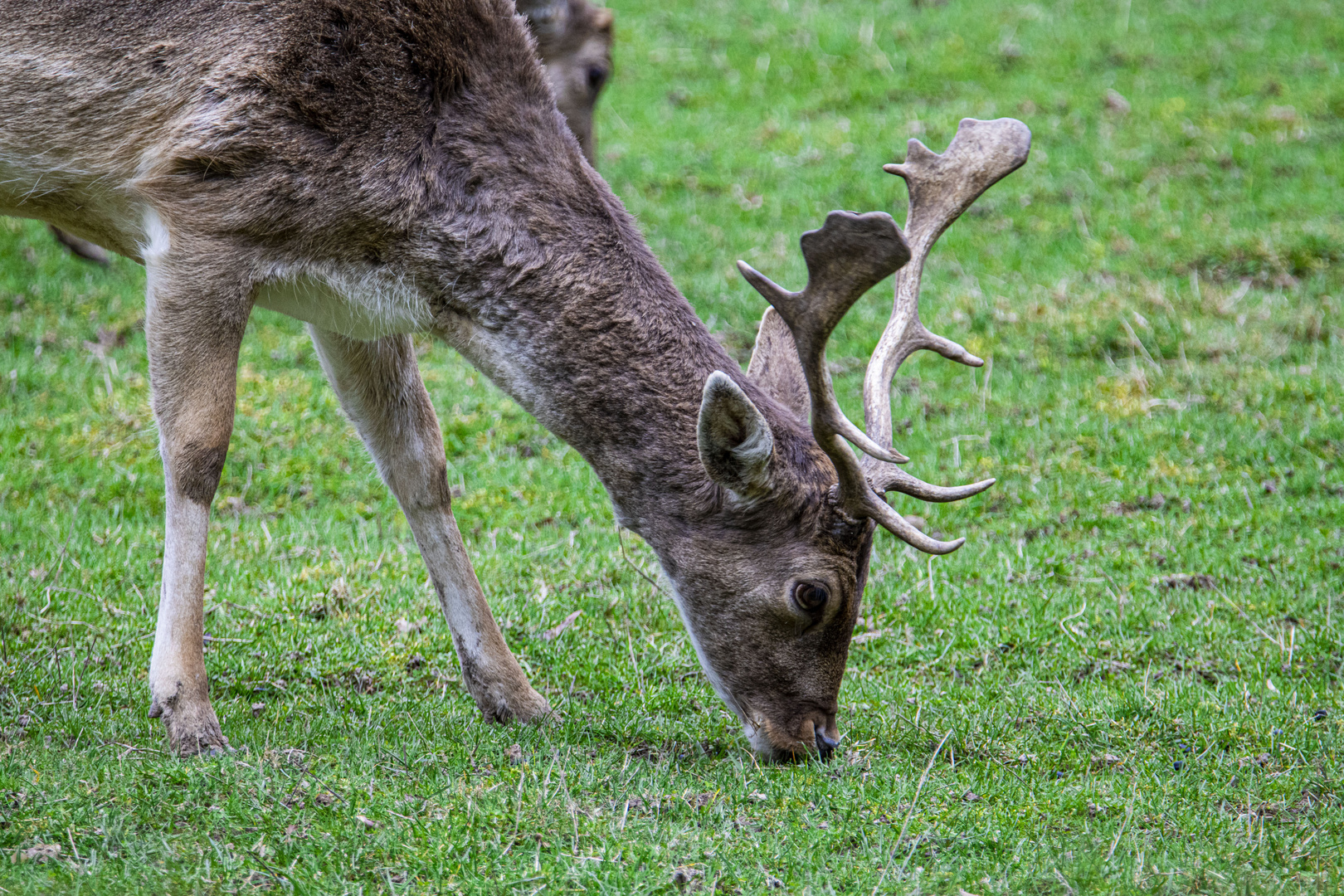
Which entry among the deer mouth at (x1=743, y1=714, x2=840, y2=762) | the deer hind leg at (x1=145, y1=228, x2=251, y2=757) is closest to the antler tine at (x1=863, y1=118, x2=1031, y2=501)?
the deer mouth at (x1=743, y1=714, x2=840, y2=762)

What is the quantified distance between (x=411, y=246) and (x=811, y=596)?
1920 millimetres

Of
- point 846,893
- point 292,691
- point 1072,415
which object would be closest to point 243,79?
point 292,691

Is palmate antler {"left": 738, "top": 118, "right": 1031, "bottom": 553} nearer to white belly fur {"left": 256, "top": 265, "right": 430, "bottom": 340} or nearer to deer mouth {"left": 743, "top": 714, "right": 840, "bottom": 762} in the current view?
deer mouth {"left": 743, "top": 714, "right": 840, "bottom": 762}

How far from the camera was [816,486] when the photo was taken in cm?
484

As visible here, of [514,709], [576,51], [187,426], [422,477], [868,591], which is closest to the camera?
[187,426]

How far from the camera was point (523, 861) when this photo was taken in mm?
3662

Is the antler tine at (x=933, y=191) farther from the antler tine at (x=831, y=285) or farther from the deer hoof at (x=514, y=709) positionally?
the deer hoof at (x=514, y=709)

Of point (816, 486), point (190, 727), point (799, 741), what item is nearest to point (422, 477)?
point (190, 727)

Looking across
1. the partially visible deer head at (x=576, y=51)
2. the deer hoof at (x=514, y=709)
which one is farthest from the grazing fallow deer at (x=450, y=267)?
the partially visible deer head at (x=576, y=51)

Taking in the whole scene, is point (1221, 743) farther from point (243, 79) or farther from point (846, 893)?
point (243, 79)

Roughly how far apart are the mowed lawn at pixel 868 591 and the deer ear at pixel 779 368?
1.26m

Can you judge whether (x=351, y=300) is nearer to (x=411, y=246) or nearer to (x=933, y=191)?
(x=411, y=246)

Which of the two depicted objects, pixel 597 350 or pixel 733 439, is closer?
pixel 733 439

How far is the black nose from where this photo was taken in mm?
4848
